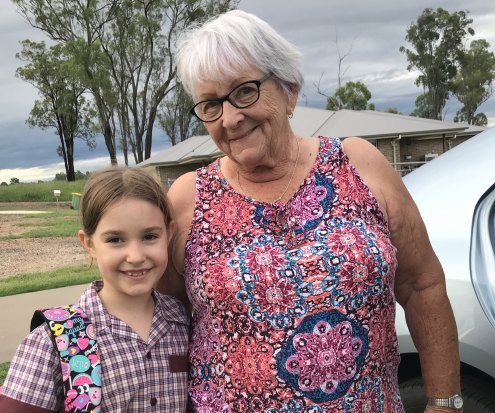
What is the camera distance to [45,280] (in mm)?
7957

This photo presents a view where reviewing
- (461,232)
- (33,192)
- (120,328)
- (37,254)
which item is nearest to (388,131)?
(37,254)

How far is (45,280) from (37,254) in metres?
3.61

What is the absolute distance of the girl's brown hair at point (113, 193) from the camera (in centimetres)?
158

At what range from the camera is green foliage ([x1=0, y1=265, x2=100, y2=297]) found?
7.39 m

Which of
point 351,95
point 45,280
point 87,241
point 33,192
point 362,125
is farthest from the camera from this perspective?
point 351,95

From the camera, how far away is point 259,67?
5.29 ft

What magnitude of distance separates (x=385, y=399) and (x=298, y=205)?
0.58m

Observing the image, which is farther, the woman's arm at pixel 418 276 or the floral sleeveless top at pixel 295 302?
the woman's arm at pixel 418 276

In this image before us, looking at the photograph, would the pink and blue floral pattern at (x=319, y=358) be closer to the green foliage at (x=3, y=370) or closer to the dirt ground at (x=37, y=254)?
the green foliage at (x=3, y=370)

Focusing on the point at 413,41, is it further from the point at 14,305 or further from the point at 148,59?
the point at 14,305

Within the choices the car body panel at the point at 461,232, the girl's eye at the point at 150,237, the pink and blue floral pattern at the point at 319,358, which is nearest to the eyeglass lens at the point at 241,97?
the girl's eye at the point at 150,237

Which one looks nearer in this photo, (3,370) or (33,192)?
(3,370)

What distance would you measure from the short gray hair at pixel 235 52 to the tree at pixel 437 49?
1706 inches

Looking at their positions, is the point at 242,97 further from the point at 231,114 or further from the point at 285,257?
→ the point at 285,257
